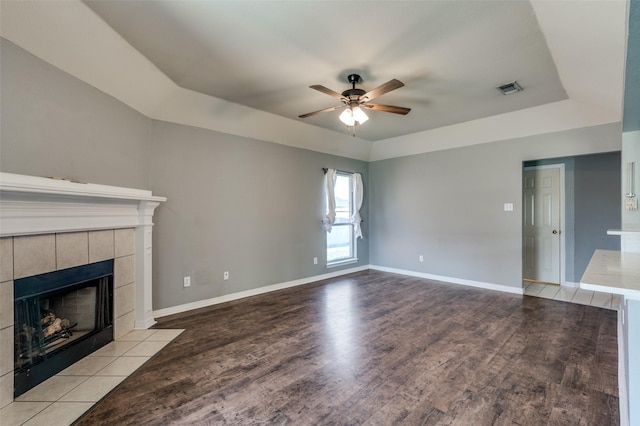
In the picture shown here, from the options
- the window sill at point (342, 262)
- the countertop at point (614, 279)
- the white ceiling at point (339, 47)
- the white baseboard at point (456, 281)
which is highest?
the white ceiling at point (339, 47)

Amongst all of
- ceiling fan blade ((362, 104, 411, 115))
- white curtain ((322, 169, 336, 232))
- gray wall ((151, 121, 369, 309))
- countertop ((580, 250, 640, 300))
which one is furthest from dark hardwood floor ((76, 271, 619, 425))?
ceiling fan blade ((362, 104, 411, 115))

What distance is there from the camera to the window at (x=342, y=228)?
5.71m

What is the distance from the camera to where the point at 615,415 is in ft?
5.90

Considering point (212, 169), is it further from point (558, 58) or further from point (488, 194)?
point (488, 194)

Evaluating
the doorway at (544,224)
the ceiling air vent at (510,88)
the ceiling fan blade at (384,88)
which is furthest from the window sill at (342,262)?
the ceiling air vent at (510,88)

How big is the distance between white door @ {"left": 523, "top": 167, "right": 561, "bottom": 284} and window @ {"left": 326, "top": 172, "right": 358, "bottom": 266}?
126 inches

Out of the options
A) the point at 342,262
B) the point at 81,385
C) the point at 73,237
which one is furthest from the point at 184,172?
the point at 342,262

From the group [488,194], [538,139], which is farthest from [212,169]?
[538,139]

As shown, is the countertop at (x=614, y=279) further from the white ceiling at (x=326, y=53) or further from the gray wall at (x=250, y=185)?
the gray wall at (x=250, y=185)

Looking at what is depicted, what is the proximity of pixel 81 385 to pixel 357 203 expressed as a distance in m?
4.87

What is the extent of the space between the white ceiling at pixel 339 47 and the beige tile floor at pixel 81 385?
273 cm

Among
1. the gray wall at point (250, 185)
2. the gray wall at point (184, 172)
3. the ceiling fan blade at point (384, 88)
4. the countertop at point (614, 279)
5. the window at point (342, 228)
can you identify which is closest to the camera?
the countertop at point (614, 279)

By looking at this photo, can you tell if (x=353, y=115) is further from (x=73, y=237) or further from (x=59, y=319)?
(x=59, y=319)

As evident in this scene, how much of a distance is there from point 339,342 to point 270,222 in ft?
7.63
